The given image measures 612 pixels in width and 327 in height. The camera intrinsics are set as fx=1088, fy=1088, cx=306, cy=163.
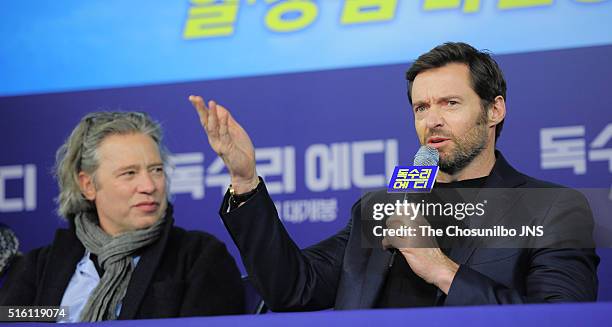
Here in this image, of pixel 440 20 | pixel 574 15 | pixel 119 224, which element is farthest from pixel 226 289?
pixel 574 15

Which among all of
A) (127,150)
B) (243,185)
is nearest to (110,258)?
(127,150)

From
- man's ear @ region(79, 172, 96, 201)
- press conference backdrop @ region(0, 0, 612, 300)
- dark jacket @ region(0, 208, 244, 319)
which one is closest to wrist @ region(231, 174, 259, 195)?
dark jacket @ region(0, 208, 244, 319)

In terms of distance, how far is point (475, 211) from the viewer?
2838mm

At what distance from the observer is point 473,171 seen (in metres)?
2.97

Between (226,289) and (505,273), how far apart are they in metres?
1.07

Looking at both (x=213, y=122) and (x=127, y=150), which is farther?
(x=127, y=150)

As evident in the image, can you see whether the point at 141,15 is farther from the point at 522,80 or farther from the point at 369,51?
the point at 522,80

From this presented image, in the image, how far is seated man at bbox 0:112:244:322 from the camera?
3438 mm

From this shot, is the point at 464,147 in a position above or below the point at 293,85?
below

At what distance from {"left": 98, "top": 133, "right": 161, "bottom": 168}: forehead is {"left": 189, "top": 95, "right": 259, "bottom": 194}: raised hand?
1.09 metres

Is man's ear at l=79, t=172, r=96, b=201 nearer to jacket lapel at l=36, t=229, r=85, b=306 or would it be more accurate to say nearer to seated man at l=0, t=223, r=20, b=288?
jacket lapel at l=36, t=229, r=85, b=306

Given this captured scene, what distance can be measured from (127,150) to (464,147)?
133cm
